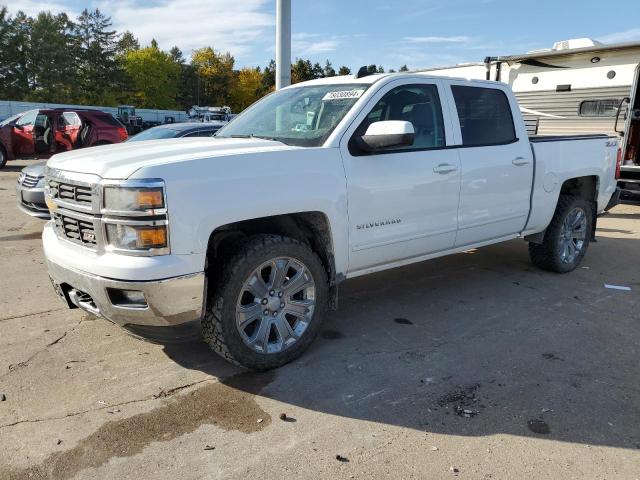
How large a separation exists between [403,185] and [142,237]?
6.41 feet

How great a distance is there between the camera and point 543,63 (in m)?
10.9

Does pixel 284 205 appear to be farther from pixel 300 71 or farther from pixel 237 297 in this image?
pixel 300 71

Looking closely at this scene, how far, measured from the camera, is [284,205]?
3299 mm

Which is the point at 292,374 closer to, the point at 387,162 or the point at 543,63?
the point at 387,162

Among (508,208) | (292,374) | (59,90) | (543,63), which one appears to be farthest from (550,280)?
(59,90)

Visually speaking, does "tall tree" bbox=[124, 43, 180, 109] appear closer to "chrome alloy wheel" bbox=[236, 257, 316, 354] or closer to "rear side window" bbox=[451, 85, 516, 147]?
"rear side window" bbox=[451, 85, 516, 147]

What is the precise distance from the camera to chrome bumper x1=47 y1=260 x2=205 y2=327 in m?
2.88

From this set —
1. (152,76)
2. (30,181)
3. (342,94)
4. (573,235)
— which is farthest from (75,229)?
(152,76)

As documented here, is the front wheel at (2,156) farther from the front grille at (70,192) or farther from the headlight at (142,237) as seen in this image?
the headlight at (142,237)

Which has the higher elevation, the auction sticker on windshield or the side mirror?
the auction sticker on windshield

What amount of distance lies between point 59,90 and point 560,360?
243 feet

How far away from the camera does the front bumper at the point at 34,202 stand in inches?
283

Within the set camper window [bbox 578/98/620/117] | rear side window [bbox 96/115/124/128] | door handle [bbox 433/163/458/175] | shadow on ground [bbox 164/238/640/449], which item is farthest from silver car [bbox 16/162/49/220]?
camper window [bbox 578/98/620/117]

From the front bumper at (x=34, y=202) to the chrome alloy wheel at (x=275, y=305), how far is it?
194 inches
